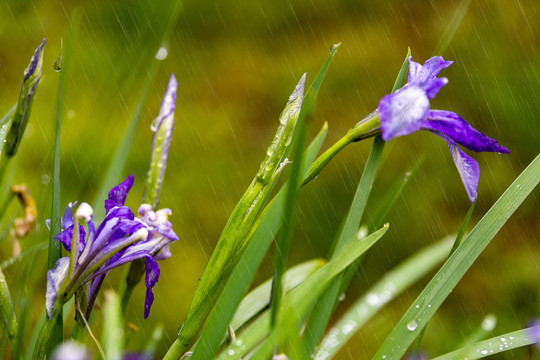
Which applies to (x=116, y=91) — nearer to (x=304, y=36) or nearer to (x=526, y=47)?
→ (x=304, y=36)

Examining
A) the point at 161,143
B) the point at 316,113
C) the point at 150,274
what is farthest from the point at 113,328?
the point at 316,113

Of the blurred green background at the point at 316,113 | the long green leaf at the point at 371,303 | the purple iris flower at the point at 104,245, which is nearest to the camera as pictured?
the purple iris flower at the point at 104,245

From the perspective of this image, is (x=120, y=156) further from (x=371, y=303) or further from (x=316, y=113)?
(x=316, y=113)

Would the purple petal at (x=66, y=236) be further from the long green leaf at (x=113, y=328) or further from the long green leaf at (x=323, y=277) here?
the long green leaf at (x=323, y=277)

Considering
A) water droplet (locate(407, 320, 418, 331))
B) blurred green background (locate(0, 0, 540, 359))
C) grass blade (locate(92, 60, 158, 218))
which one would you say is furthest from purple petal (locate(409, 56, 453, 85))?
blurred green background (locate(0, 0, 540, 359))

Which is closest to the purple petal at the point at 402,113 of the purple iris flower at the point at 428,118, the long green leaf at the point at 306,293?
the purple iris flower at the point at 428,118

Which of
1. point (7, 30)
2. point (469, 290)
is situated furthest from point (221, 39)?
point (469, 290)
